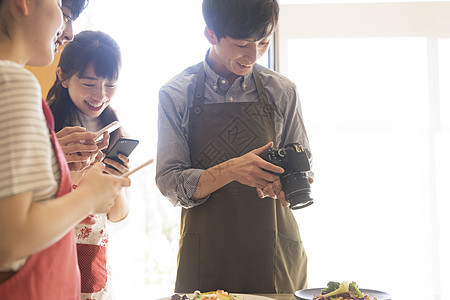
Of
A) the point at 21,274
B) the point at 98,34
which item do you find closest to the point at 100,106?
the point at 98,34

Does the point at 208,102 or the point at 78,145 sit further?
the point at 208,102

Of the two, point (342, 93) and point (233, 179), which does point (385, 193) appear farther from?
point (233, 179)

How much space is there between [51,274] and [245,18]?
0.98 m

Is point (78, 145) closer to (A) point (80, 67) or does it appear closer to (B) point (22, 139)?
(A) point (80, 67)

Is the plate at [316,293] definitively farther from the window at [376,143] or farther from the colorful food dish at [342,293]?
the window at [376,143]

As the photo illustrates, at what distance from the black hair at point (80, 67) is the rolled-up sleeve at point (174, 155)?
0.54 feet

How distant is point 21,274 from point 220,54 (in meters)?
1.08

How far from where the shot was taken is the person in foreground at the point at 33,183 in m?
0.68

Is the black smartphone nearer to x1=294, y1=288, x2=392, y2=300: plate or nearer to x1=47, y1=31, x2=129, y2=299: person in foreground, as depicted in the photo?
x1=47, y1=31, x2=129, y2=299: person in foreground

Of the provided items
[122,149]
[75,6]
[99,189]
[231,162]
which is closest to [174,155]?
[231,162]

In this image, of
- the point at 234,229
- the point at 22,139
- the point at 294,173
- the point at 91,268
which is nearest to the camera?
the point at 22,139

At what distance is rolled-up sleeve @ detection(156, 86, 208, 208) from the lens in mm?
1531

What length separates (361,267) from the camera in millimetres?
3178

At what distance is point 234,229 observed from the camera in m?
1.57
